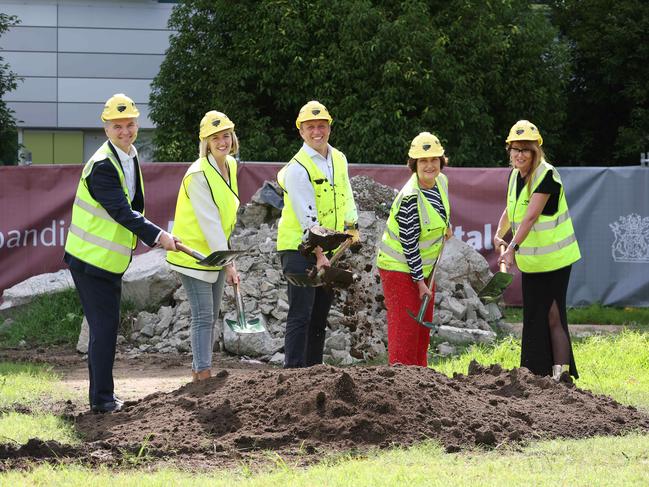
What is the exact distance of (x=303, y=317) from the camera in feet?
27.8

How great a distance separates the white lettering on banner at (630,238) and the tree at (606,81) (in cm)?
1074

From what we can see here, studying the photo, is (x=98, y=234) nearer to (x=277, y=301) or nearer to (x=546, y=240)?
(x=546, y=240)

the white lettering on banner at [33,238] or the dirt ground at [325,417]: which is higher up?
the white lettering on banner at [33,238]

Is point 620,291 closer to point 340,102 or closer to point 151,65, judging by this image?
point 340,102

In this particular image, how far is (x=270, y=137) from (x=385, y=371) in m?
14.9

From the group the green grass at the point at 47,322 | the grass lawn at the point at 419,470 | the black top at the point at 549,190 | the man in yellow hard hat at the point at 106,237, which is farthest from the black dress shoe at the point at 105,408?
the green grass at the point at 47,322

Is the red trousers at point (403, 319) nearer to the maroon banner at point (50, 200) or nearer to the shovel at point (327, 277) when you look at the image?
the shovel at point (327, 277)

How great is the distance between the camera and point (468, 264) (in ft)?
45.6

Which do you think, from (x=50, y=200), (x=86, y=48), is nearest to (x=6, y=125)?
(x=86, y=48)

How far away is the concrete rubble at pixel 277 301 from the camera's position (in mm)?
12000

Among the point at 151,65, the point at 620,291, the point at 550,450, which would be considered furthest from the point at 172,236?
the point at 151,65

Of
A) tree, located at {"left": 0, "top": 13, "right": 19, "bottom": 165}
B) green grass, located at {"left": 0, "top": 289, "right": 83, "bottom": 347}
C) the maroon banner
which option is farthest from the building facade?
green grass, located at {"left": 0, "top": 289, "right": 83, "bottom": 347}

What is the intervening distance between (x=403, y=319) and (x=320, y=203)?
110cm

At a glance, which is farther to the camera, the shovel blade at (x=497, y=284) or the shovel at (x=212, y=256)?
the shovel blade at (x=497, y=284)
